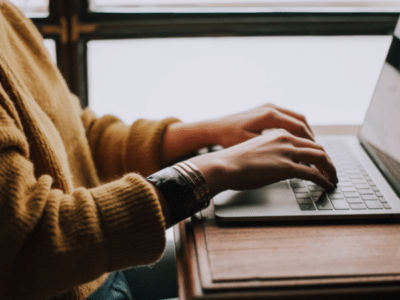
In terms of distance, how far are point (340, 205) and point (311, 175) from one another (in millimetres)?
66

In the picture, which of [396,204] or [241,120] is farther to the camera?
[241,120]

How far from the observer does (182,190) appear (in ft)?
1.70

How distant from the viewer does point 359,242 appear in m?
0.49

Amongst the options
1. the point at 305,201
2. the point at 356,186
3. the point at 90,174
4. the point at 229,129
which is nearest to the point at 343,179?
the point at 356,186

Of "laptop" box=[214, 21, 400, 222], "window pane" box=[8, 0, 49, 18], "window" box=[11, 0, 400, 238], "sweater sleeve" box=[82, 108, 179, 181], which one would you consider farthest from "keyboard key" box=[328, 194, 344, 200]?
"window pane" box=[8, 0, 49, 18]

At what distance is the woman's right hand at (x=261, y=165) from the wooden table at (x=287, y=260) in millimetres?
71

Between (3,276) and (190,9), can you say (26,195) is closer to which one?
(3,276)

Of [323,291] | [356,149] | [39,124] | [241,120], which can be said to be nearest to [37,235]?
[39,124]

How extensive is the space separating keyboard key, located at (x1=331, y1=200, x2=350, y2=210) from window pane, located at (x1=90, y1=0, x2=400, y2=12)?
73cm

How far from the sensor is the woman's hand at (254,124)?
713 mm

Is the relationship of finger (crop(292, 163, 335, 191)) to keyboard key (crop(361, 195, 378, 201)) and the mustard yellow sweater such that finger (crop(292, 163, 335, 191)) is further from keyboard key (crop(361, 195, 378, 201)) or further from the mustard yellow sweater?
the mustard yellow sweater

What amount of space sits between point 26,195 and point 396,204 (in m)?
0.58

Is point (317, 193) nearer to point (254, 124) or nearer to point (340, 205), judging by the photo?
point (340, 205)

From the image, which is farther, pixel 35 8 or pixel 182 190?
pixel 35 8
